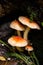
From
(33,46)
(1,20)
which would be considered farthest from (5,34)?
(33,46)

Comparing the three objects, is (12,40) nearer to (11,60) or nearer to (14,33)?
(11,60)

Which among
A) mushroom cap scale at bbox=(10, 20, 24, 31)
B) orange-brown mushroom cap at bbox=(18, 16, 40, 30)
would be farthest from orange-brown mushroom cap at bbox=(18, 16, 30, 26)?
mushroom cap scale at bbox=(10, 20, 24, 31)

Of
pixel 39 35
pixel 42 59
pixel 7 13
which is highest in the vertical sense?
pixel 7 13

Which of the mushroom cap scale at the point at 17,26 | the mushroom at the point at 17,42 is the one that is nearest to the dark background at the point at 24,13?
the mushroom cap scale at the point at 17,26

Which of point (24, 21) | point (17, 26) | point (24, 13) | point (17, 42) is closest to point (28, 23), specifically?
point (24, 21)

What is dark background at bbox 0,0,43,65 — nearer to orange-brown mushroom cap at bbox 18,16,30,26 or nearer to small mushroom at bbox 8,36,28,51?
orange-brown mushroom cap at bbox 18,16,30,26

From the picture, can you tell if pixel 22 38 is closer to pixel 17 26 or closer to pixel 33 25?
pixel 17 26

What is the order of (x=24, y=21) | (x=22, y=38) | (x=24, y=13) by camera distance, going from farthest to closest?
(x=24, y=13) → (x=22, y=38) → (x=24, y=21)

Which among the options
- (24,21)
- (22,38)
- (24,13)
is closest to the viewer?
(24,21)

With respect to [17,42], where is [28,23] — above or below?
above
